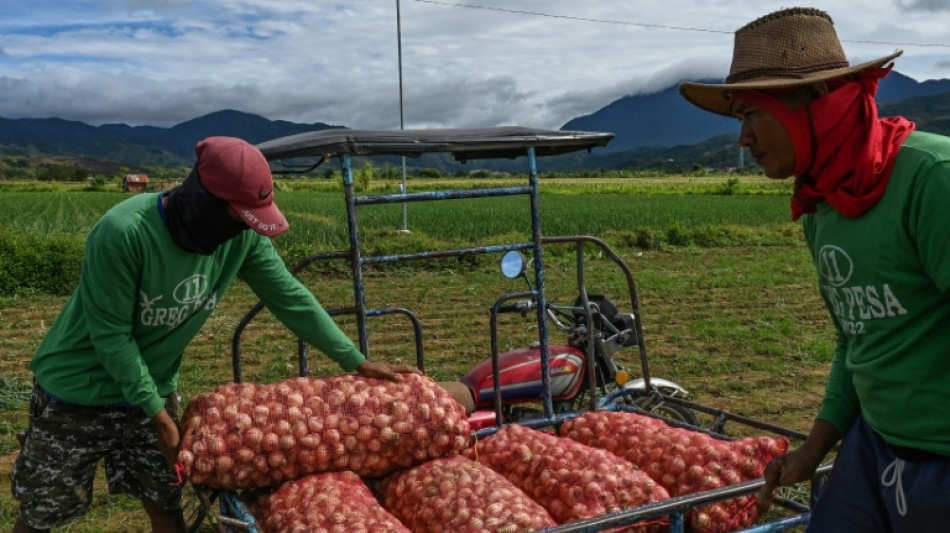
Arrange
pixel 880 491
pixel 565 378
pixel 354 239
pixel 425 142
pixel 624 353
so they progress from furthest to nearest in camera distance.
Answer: pixel 624 353
pixel 565 378
pixel 425 142
pixel 354 239
pixel 880 491

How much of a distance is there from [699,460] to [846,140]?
5.42ft

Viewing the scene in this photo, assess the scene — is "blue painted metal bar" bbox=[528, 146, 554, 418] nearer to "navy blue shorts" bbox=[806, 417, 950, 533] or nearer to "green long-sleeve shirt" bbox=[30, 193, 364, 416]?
"green long-sleeve shirt" bbox=[30, 193, 364, 416]

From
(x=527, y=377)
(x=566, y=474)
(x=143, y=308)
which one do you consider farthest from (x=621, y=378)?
(x=143, y=308)

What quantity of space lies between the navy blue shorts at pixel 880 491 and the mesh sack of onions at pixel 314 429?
1.49m

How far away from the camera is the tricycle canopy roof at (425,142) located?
3.80 m

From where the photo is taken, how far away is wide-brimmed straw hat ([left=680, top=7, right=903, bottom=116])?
1966mm

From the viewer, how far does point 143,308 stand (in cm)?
299

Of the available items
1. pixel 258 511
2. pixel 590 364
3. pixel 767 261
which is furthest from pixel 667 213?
pixel 258 511

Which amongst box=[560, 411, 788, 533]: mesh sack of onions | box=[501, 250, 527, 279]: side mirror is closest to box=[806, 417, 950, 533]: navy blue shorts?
box=[560, 411, 788, 533]: mesh sack of onions

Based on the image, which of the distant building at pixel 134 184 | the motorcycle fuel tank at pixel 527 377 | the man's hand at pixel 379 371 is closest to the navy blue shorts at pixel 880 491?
the man's hand at pixel 379 371

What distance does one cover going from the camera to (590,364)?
4.32 meters

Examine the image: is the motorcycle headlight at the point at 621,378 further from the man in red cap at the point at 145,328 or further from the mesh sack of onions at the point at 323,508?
the mesh sack of onions at the point at 323,508

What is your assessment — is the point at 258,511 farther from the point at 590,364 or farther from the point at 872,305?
the point at 872,305

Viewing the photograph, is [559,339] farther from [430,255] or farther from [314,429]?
[314,429]
